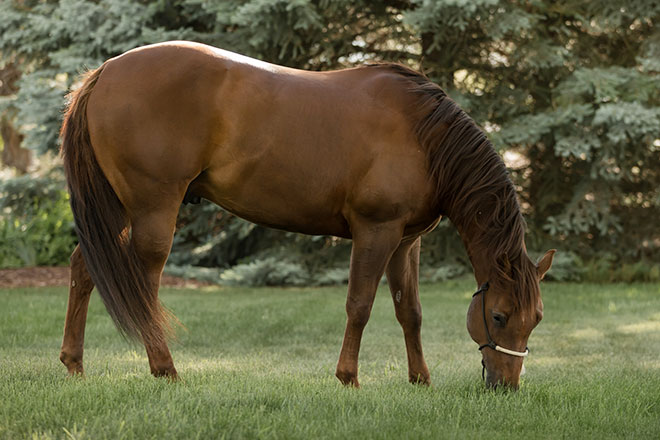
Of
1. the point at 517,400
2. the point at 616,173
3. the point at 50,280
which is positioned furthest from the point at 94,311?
the point at 616,173

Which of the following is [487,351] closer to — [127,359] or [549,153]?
[127,359]

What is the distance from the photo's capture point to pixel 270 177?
4535mm

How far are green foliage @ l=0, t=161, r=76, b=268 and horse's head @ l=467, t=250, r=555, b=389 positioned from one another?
9.73 metres

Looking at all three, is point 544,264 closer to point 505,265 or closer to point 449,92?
point 505,265

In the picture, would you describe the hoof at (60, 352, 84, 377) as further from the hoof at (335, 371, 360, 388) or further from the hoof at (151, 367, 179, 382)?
the hoof at (335, 371, 360, 388)

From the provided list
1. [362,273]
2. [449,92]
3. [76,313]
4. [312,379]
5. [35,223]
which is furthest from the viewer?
[35,223]

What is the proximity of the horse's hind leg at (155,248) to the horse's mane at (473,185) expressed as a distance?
1607mm

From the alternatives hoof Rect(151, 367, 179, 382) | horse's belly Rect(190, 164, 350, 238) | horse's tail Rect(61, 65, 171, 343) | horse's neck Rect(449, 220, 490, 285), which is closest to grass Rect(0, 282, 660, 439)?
hoof Rect(151, 367, 179, 382)

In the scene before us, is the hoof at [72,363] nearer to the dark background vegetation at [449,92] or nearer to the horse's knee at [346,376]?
the horse's knee at [346,376]

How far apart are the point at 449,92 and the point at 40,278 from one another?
7.06 metres

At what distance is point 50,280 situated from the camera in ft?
38.1

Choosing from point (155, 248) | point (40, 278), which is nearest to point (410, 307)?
point (155, 248)

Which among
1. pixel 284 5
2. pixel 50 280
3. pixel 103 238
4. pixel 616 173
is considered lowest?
pixel 50 280

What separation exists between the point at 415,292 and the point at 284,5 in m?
7.34
